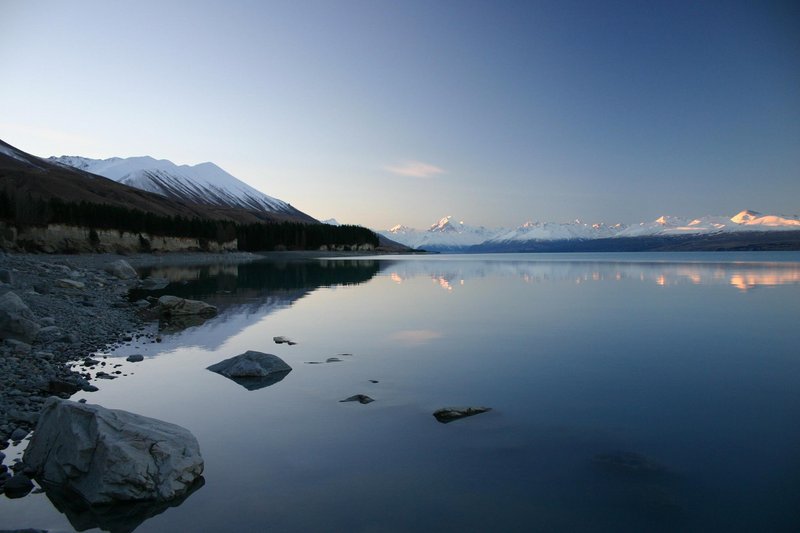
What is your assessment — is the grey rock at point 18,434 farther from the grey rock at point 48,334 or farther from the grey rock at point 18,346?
the grey rock at point 48,334

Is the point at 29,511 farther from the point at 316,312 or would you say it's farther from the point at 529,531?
the point at 316,312

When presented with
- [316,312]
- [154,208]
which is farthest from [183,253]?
[316,312]

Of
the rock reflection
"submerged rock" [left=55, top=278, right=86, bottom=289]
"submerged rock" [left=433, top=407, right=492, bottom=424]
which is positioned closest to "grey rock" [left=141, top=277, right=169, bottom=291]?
"submerged rock" [left=55, top=278, right=86, bottom=289]

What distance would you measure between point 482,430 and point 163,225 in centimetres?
12968

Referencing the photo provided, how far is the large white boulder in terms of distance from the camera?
748 cm

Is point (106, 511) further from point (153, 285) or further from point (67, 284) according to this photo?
point (153, 285)

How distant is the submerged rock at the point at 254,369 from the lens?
553 inches

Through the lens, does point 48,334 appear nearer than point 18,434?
No

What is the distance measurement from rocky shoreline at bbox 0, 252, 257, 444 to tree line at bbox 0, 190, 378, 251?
58303 millimetres

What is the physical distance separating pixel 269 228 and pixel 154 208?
200ft

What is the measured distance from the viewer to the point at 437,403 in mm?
12141

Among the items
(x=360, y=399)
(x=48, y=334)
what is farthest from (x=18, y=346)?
(x=360, y=399)

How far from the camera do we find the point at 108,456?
749 centimetres

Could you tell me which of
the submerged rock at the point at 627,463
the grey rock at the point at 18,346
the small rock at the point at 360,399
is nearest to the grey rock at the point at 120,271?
the grey rock at the point at 18,346
